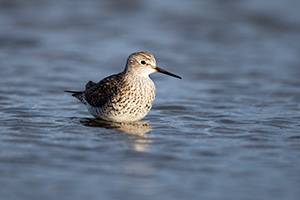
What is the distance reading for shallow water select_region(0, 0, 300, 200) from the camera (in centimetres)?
679

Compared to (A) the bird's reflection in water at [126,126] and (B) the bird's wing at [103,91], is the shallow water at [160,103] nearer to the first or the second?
(A) the bird's reflection in water at [126,126]

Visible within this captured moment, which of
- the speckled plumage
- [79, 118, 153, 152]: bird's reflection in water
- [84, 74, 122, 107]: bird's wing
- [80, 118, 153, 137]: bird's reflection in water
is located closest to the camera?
[79, 118, 153, 152]: bird's reflection in water

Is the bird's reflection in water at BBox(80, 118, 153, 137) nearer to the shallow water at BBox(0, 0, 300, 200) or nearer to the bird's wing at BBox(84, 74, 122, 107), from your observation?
the shallow water at BBox(0, 0, 300, 200)

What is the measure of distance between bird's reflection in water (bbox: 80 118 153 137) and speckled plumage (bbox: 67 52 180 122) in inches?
5.4

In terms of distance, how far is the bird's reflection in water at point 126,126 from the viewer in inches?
368

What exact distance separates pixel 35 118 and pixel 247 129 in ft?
13.4

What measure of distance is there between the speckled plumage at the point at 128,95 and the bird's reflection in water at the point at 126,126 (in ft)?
0.45

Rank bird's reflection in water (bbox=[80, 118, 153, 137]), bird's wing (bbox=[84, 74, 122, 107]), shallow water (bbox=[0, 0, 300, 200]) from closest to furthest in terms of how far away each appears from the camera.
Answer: shallow water (bbox=[0, 0, 300, 200]), bird's reflection in water (bbox=[80, 118, 153, 137]), bird's wing (bbox=[84, 74, 122, 107])

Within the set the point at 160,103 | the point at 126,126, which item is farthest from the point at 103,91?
the point at 160,103

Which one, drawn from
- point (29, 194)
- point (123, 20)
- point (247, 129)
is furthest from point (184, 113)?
point (123, 20)

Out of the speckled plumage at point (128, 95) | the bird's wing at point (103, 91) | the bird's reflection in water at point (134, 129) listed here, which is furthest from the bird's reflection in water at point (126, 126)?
the bird's wing at point (103, 91)

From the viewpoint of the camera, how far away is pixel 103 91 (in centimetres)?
980

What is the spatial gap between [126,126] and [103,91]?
806mm

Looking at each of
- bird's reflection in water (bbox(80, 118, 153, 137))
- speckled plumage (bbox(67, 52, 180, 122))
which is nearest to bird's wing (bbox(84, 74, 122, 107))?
speckled plumage (bbox(67, 52, 180, 122))
